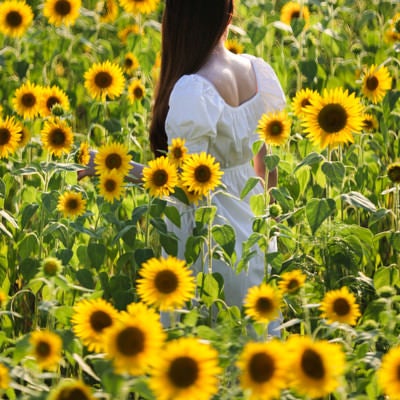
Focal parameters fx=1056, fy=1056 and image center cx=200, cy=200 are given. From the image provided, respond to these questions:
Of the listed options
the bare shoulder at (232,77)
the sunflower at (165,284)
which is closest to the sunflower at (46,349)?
the sunflower at (165,284)

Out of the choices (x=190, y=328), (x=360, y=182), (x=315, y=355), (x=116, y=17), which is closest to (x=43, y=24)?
(x=116, y=17)

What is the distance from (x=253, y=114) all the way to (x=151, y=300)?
2.83 ft

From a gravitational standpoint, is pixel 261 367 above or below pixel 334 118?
below

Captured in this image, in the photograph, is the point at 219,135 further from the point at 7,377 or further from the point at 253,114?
the point at 7,377

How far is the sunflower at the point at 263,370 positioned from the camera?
1.65 meters

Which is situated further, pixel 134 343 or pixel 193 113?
pixel 193 113

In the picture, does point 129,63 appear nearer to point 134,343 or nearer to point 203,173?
point 203,173

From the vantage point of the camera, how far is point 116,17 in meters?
5.46

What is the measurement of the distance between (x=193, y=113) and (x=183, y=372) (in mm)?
972

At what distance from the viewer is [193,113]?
8.17 feet

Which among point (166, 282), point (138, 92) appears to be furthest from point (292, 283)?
point (138, 92)

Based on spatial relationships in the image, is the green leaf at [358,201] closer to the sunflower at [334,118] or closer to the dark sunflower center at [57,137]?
the sunflower at [334,118]

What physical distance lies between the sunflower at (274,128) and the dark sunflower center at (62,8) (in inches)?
67.7

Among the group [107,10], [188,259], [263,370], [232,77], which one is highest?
[232,77]
